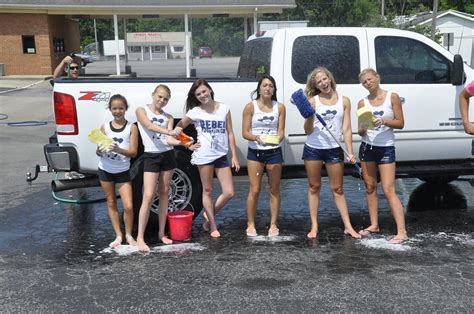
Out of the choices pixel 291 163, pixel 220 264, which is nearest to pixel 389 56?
pixel 291 163

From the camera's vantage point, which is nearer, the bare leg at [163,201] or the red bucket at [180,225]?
the bare leg at [163,201]

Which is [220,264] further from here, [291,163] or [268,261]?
[291,163]

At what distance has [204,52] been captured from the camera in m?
7.74

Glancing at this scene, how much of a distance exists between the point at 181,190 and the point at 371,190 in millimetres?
1956

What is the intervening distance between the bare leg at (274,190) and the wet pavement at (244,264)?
13cm

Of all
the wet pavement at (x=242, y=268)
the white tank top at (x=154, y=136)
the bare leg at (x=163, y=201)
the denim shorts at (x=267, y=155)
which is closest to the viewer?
the wet pavement at (x=242, y=268)

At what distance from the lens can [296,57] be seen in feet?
20.2

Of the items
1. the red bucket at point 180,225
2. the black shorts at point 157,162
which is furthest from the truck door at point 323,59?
the black shorts at point 157,162

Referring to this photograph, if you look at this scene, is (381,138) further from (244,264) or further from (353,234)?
(244,264)

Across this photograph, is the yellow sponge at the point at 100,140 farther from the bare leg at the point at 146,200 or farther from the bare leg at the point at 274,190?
the bare leg at the point at 274,190

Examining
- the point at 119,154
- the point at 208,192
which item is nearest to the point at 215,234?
the point at 208,192

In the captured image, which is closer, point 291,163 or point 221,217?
point 291,163

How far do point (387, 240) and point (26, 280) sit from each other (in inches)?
132

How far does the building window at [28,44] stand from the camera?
96.3ft
